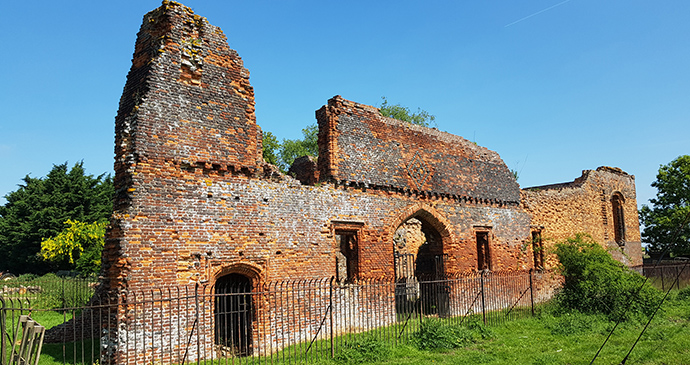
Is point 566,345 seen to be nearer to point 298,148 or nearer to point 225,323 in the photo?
point 225,323

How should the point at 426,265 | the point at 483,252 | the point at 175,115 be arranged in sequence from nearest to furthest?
the point at 175,115 → the point at 483,252 → the point at 426,265

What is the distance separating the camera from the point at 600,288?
13.8 metres

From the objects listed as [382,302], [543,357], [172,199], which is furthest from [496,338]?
[172,199]

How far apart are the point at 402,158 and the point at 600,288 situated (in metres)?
6.88

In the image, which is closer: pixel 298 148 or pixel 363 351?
pixel 363 351

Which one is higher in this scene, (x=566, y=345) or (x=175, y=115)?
(x=175, y=115)

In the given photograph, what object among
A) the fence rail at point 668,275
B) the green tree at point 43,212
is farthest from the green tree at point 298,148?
the fence rail at point 668,275

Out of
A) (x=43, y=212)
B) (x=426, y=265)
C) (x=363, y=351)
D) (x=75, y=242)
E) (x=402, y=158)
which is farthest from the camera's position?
(x=43, y=212)

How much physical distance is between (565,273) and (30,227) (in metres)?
32.5

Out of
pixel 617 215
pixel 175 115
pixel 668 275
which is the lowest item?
pixel 668 275

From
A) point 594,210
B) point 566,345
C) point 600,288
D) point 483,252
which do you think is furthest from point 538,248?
point 566,345

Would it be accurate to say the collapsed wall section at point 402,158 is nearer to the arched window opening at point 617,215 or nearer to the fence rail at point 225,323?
the fence rail at point 225,323

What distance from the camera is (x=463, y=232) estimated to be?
15641mm

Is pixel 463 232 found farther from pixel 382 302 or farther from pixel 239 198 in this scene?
pixel 239 198
